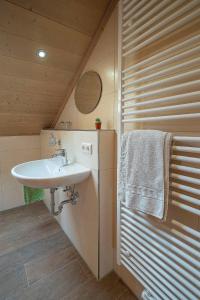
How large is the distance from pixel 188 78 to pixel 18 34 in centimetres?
131

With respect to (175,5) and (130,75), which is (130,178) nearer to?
(130,75)

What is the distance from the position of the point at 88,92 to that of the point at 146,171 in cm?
105

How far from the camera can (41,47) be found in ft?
4.58

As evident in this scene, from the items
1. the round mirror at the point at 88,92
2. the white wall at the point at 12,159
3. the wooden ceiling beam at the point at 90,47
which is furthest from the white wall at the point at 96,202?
the white wall at the point at 12,159

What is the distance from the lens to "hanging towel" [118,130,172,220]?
795mm

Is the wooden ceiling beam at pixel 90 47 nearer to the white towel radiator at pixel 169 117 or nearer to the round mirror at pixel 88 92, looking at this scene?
the round mirror at pixel 88 92

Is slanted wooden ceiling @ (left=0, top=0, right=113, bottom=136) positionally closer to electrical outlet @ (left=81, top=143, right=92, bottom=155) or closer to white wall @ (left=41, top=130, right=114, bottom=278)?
white wall @ (left=41, top=130, right=114, bottom=278)

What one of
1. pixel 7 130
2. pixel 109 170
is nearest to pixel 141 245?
pixel 109 170

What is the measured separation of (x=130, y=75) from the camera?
38.6 inches

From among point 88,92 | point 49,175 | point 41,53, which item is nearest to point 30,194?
point 49,175

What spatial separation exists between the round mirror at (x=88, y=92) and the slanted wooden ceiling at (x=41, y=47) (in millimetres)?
153

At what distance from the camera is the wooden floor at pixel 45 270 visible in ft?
3.84

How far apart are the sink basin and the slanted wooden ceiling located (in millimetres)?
784

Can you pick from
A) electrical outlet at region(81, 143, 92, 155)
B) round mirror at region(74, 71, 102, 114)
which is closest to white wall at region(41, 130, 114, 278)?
electrical outlet at region(81, 143, 92, 155)
